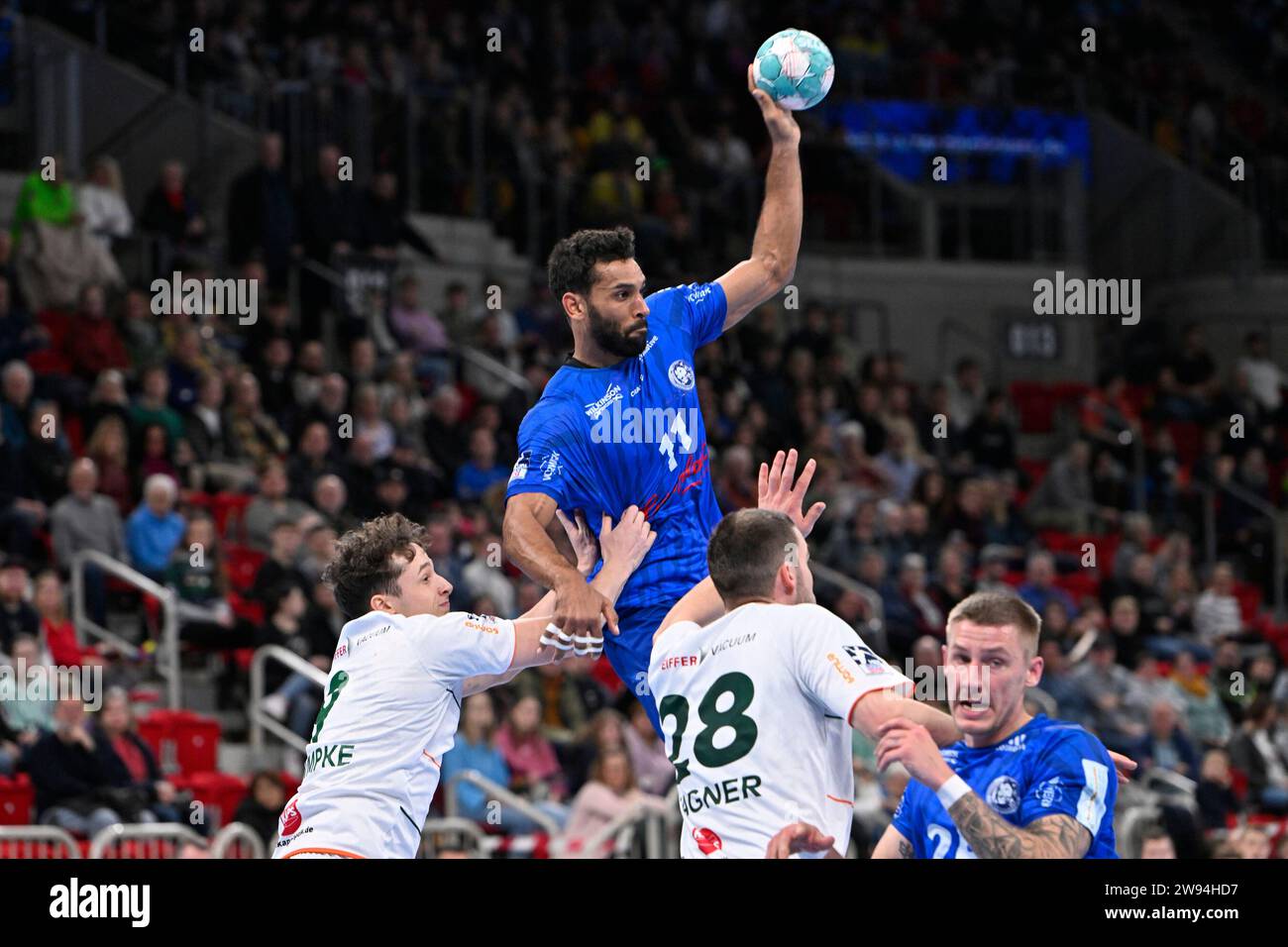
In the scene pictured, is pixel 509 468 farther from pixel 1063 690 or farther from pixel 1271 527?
pixel 1271 527

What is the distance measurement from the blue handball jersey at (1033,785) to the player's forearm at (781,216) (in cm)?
246

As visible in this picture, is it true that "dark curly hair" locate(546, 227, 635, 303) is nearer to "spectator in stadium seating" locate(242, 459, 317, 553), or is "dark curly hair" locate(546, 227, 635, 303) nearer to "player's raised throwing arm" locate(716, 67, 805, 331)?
"player's raised throwing arm" locate(716, 67, 805, 331)

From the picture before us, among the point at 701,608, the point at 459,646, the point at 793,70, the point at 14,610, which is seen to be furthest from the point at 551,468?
the point at 14,610

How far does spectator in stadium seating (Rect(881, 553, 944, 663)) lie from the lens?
57.4 ft

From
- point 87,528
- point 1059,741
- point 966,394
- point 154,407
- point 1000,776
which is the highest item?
point 966,394

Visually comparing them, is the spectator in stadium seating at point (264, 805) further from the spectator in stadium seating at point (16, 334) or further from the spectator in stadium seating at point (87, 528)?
the spectator in stadium seating at point (16, 334)

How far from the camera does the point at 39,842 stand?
12320 millimetres

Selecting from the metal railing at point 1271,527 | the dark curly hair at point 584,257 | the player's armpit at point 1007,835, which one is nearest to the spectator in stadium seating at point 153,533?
the dark curly hair at point 584,257

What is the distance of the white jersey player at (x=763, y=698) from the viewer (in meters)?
5.77

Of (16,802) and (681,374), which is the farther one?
(16,802)

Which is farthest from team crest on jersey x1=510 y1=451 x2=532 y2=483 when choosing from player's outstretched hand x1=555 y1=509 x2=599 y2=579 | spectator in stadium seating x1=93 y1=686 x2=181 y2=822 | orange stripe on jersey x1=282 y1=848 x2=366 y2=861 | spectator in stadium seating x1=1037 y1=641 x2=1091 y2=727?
spectator in stadium seating x1=1037 y1=641 x2=1091 y2=727

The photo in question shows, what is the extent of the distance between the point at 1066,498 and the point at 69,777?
12.1 metres
